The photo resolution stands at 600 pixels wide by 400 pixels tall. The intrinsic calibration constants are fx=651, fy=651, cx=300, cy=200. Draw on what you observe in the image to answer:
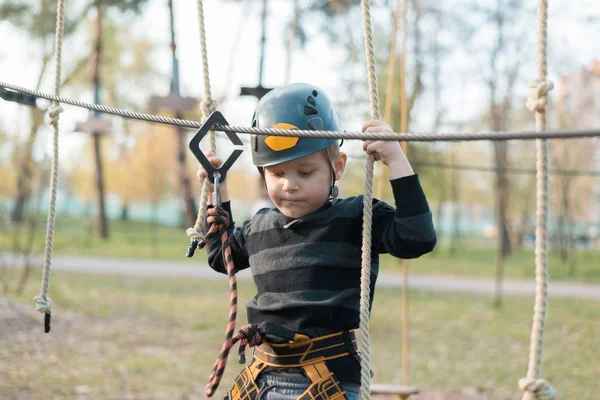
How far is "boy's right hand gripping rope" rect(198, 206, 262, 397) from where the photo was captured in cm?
194

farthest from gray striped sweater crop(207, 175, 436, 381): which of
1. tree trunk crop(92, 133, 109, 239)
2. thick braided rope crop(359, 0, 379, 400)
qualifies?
tree trunk crop(92, 133, 109, 239)

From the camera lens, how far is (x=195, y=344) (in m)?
7.16

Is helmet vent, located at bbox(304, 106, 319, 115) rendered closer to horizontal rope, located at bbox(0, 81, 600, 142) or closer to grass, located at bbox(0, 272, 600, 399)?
horizontal rope, located at bbox(0, 81, 600, 142)

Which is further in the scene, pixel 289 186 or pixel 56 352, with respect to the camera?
pixel 56 352

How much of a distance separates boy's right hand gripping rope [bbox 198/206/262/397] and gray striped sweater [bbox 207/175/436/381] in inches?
4.1

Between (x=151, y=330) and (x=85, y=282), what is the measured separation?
4.82m

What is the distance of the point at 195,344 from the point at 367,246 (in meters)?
5.52

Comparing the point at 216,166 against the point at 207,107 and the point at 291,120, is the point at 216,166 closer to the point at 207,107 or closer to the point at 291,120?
the point at 207,107

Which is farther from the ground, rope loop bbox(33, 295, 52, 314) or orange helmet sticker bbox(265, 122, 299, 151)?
orange helmet sticker bbox(265, 122, 299, 151)

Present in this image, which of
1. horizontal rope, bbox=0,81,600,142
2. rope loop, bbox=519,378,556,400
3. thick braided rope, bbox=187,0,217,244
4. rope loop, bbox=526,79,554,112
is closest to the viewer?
horizontal rope, bbox=0,81,600,142

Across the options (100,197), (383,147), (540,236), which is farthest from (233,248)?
(100,197)

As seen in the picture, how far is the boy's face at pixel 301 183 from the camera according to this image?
7.09 ft

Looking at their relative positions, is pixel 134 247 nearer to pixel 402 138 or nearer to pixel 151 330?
pixel 151 330

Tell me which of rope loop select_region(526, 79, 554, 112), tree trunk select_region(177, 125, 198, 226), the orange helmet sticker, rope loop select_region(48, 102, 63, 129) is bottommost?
the orange helmet sticker
